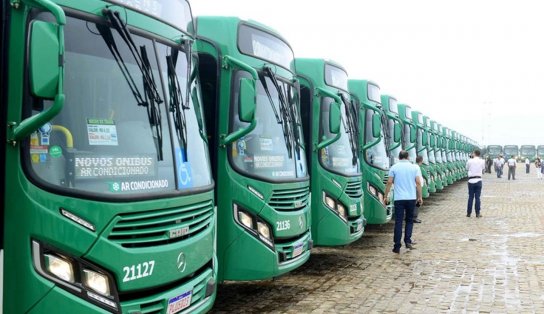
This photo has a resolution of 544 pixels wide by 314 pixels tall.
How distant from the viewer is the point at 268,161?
25.4ft

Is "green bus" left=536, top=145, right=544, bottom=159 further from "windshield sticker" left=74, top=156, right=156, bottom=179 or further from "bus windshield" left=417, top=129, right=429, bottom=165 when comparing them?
"windshield sticker" left=74, top=156, right=156, bottom=179

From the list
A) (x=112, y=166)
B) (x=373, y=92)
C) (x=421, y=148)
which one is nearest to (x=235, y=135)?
(x=112, y=166)

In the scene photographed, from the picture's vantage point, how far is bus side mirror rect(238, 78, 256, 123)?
20.7ft

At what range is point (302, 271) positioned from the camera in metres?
10.2

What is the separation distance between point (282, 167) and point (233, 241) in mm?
1240

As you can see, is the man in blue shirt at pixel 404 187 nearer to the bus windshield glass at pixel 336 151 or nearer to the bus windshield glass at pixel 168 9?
the bus windshield glass at pixel 336 151

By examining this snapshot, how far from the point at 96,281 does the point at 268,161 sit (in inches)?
146

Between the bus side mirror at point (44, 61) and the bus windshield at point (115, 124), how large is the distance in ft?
1.44

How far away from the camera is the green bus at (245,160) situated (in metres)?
7.26

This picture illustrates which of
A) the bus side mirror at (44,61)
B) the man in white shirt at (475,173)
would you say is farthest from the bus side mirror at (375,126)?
the bus side mirror at (44,61)

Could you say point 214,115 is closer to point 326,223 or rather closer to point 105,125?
point 105,125

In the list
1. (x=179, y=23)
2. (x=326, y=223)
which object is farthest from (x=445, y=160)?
(x=179, y=23)

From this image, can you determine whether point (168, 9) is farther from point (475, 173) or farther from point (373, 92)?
point (475, 173)

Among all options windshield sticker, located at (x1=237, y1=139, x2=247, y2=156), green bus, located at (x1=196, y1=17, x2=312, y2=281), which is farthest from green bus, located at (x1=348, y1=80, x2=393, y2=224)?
windshield sticker, located at (x1=237, y1=139, x2=247, y2=156)
